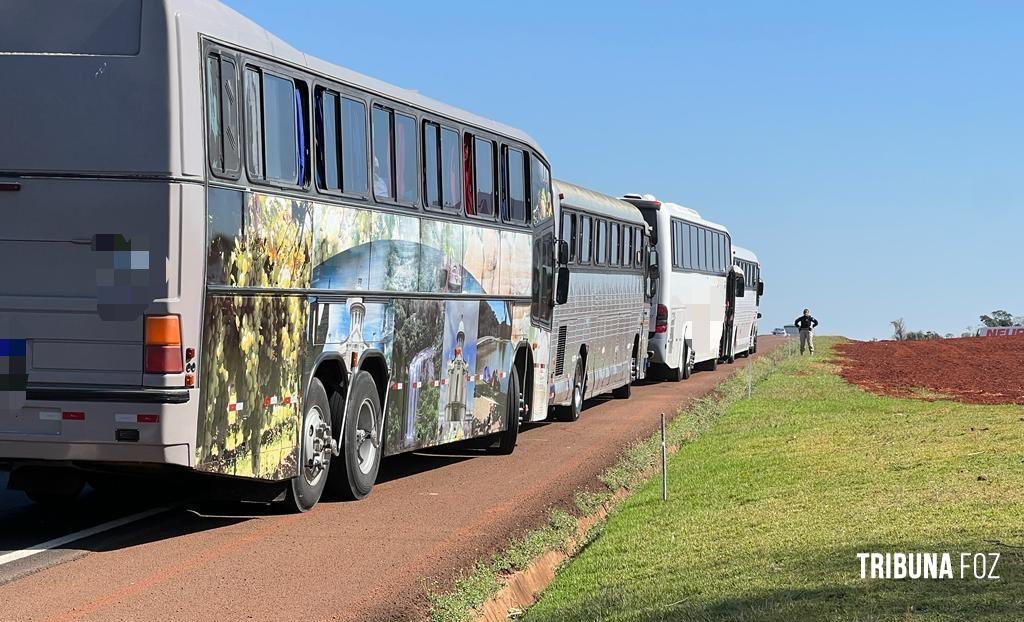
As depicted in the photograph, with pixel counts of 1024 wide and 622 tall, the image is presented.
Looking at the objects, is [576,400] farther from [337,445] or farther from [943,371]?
[943,371]

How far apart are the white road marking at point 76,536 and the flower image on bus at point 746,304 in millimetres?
40045

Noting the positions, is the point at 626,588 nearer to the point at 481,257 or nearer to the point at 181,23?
the point at 181,23

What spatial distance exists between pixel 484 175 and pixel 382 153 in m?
3.42

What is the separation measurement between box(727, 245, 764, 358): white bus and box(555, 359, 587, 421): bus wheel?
26091mm

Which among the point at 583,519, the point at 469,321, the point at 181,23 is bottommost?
the point at 583,519

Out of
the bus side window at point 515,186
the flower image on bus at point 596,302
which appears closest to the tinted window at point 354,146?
the bus side window at point 515,186

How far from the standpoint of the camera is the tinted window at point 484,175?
18.3m

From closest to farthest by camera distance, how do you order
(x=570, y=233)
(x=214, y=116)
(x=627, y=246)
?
1. (x=214, y=116)
2. (x=570, y=233)
3. (x=627, y=246)

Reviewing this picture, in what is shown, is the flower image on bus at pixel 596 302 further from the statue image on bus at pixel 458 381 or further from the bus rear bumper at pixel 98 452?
the bus rear bumper at pixel 98 452

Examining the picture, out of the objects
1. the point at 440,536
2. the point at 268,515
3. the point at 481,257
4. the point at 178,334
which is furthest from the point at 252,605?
the point at 481,257

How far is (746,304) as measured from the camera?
58781 mm

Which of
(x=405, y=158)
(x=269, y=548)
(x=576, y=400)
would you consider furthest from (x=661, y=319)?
(x=269, y=548)

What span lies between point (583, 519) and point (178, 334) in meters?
5.12

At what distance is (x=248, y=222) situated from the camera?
1233 centimetres
